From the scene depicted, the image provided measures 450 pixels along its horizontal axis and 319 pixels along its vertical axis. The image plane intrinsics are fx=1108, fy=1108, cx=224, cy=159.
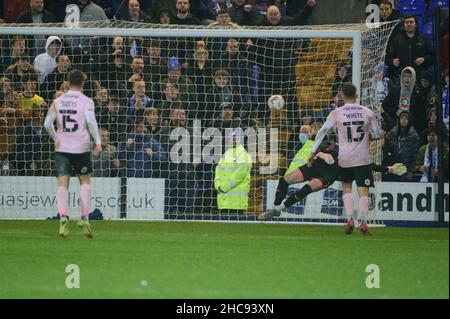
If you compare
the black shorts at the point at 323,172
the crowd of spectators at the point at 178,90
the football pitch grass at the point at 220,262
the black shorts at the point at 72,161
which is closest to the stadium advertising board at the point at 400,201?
the crowd of spectators at the point at 178,90

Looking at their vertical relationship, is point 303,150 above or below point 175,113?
below

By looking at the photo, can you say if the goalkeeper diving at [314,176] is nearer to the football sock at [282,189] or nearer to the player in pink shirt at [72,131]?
the football sock at [282,189]

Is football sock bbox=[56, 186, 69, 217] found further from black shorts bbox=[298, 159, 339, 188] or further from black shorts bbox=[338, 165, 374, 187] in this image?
black shorts bbox=[298, 159, 339, 188]

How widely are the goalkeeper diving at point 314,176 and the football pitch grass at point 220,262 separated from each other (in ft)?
4.00

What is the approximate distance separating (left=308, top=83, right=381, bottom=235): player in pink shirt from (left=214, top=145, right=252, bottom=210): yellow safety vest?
11.7 feet

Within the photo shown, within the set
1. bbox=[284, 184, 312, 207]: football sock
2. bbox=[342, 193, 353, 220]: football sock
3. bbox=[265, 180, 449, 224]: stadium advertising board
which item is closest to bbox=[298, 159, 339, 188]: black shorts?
bbox=[284, 184, 312, 207]: football sock

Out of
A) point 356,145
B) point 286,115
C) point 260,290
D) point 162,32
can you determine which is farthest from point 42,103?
point 260,290

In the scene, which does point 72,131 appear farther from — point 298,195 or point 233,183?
point 233,183

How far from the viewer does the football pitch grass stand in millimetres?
9719

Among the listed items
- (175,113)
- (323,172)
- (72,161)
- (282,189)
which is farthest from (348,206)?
(175,113)

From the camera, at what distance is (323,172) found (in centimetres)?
1855

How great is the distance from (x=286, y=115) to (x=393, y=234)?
14.6 feet

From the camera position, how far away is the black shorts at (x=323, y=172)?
18.5 metres

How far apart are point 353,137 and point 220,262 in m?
4.82
